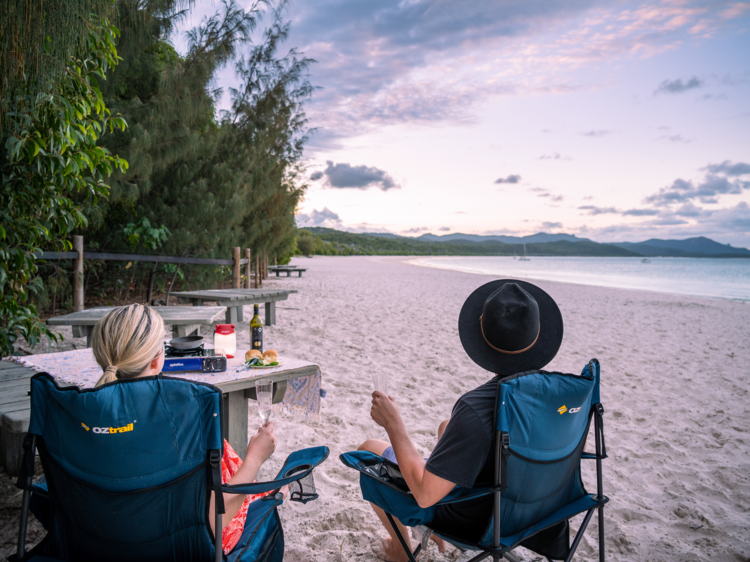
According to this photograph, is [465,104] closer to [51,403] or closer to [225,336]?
[225,336]

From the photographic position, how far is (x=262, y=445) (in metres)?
1.43

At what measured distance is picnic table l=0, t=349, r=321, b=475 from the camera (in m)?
1.98

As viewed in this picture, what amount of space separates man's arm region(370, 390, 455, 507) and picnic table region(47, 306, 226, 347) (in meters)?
3.20

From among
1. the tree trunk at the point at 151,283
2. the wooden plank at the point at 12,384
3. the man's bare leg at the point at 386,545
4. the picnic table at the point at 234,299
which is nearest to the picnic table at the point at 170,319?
the picnic table at the point at 234,299

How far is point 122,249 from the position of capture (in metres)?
7.43

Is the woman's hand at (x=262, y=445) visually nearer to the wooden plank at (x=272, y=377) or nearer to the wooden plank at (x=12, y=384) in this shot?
the wooden plank at (x=272, y=377)

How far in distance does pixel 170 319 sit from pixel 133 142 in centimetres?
316

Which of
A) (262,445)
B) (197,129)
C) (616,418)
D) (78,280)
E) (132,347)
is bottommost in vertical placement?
(616,418)

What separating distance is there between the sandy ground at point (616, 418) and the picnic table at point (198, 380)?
0.43 metres

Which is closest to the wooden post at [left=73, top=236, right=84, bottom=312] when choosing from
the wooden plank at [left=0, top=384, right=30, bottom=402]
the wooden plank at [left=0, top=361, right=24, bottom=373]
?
the wooden plank at [left=0, top=361, right=24, bottom=373]

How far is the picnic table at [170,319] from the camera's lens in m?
3.84

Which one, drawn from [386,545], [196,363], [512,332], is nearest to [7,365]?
[196,363]

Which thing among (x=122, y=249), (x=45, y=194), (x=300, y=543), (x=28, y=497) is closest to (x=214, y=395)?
(x=28, y=497)

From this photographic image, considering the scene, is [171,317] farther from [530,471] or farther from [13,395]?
[530,471]
